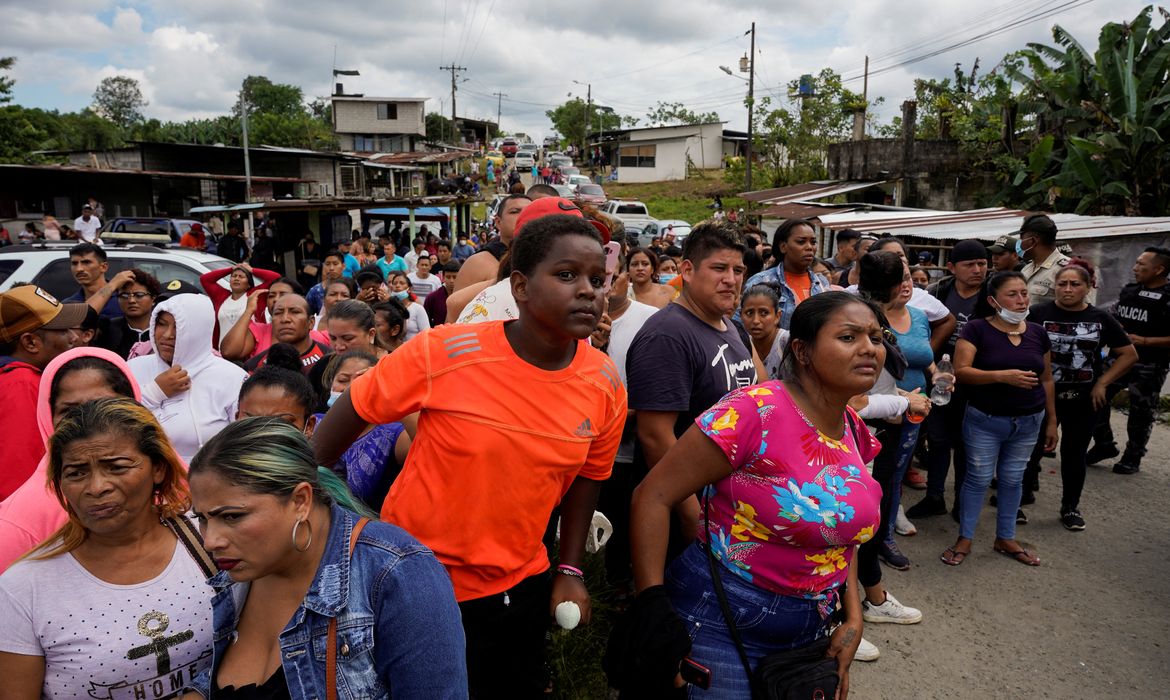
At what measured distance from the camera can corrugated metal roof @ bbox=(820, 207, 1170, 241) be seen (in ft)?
29.8

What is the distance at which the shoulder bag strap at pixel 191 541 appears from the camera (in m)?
2.16

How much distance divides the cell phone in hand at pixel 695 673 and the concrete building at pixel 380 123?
57.4 m

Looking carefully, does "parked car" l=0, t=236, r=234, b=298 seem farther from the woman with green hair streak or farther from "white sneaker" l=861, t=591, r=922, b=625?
the woman with green hair streak

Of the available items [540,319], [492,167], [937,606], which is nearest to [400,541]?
[540,319]

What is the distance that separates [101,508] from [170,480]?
8.8 inches

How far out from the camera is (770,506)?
2.21m

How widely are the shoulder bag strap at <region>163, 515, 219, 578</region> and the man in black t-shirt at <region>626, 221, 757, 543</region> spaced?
1630 mm

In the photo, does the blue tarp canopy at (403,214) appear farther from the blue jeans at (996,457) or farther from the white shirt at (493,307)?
the white shirt at (493,307)

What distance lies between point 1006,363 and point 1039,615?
1.60 meters

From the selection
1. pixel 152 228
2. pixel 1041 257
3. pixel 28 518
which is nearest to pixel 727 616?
pixel 28 518

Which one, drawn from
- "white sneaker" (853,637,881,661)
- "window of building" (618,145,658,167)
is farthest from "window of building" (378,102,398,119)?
"white sneaker" (853,637,881,661)

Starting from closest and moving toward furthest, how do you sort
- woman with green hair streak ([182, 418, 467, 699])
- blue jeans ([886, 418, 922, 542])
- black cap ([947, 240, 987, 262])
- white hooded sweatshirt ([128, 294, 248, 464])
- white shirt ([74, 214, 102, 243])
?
woman with green hair streak ([182, 418, 467, 699]) < white hooded sweatshirt ([128, 294, 248, 464]) < blue jeans ([886, 418, 922, 542]) < black cap ([947, 240, 987, 262]) < white shirt ([74, 214, 102, 243])

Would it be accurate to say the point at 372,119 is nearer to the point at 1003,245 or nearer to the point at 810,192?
the point at 810,192

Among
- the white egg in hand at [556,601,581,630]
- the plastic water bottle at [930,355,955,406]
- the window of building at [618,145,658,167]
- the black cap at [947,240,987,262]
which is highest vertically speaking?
the window of building at [618,145,658,167]
